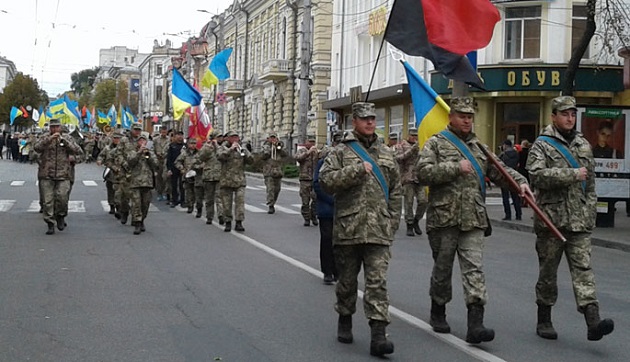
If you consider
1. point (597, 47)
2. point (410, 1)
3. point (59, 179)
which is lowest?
point (59, 179)

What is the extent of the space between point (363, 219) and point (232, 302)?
8.63ft

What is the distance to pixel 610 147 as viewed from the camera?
1850 centimetres

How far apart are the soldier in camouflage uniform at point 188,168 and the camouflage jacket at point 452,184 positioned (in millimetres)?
13755

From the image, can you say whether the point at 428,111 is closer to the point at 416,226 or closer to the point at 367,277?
the point at 367,277

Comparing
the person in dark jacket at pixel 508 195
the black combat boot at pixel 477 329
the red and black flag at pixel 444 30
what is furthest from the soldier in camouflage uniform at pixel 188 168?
the black combat boot at pixel 477 329

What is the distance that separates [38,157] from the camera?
15562 millimetres

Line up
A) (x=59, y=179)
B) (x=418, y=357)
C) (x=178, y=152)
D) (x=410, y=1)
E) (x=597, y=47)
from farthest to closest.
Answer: (x=597, y=47)
(x=178, y=152)
(x=59, y=179)
(x=410, y=1)
(x=418, y=357)

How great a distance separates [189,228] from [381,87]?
28041 mm

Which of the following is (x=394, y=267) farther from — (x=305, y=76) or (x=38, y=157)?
(x=305, y=76)

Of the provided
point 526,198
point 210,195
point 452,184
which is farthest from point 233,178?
point 526,198

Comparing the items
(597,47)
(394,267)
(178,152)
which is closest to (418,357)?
(394,267)

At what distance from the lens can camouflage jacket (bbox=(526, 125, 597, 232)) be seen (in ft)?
24.7

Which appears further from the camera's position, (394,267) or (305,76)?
(305,76)

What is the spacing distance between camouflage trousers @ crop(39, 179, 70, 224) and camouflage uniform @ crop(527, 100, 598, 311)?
9941 mm
